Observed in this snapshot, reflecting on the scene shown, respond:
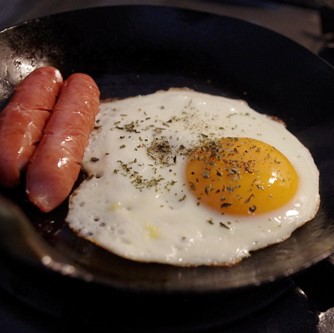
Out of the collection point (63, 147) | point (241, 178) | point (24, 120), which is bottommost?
point (241, 178)

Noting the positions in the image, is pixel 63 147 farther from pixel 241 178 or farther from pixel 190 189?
pixel 241 178

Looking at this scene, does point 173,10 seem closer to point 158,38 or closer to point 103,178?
point 158,38

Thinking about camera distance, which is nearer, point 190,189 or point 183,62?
point 190,189

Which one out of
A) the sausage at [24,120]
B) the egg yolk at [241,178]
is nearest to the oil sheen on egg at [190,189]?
the egg yolk at [241,178]

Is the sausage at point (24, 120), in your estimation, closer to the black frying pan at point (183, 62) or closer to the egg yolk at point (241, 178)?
the black frying pan at point (183, 62)

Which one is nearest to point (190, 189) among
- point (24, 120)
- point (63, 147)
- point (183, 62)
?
point (63, 147)

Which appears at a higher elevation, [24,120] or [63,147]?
[24,120]

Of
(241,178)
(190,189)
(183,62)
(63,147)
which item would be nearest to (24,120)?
(63,147)

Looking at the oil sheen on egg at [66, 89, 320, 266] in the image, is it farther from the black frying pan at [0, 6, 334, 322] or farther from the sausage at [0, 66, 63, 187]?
the sausage at [0, 66, 63, 187]
